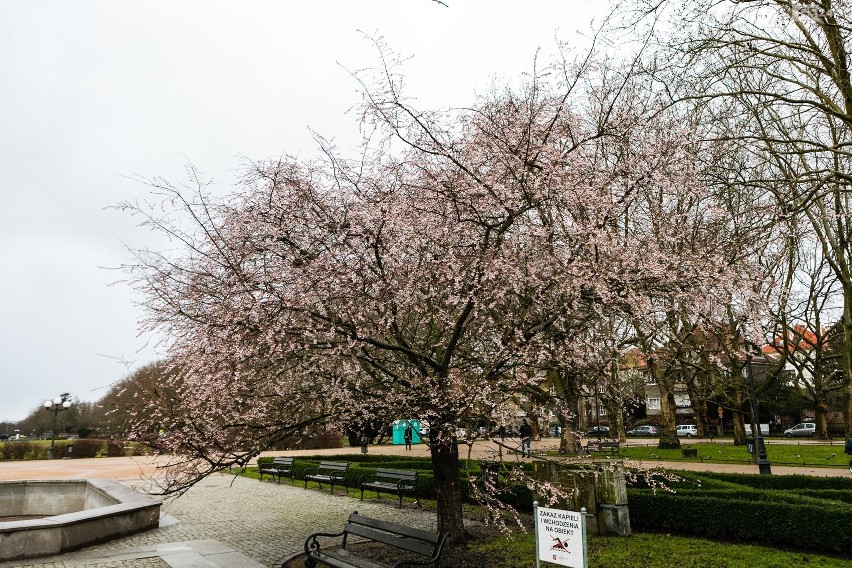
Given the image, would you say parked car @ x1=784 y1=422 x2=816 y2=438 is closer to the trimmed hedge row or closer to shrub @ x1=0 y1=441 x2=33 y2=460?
the trimmed hedge row

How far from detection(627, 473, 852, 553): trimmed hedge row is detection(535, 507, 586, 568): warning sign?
441 centimetres

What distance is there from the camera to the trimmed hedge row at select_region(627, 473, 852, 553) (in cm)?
778

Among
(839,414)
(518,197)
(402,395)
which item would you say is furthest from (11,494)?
(839,414)

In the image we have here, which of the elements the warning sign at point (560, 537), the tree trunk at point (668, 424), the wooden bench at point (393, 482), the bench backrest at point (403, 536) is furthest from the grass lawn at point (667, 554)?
the tree trunk at point (668, 424)

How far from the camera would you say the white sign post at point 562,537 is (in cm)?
554

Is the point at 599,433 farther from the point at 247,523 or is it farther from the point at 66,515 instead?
the point at 66,515

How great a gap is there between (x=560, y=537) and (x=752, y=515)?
449 cm

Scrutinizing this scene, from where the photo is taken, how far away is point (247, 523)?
38.1ft

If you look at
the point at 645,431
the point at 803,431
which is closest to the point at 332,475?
the point at 803,431

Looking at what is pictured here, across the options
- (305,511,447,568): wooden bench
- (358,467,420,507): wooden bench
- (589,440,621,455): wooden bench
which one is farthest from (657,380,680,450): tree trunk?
(305,511,447,568): wooden bench

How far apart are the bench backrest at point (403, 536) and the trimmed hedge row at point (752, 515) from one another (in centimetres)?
456

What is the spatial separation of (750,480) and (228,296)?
11763 mm

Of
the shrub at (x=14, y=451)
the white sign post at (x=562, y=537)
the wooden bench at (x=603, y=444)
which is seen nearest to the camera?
the white sign post at (x=562, y=537)

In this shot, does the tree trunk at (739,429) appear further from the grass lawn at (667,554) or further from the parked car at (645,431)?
the grass lawn at (667,554)
